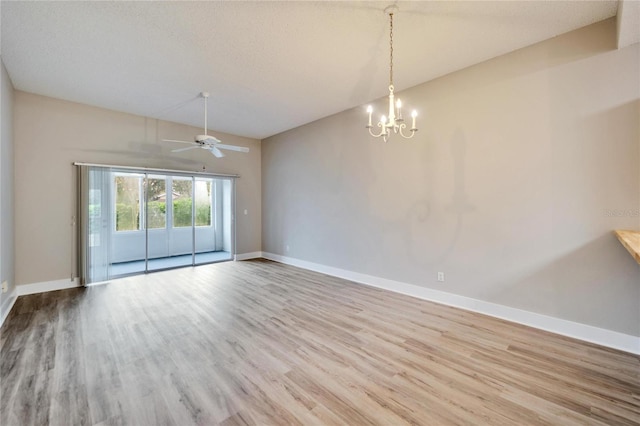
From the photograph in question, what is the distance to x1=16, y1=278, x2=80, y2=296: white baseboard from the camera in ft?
14.3

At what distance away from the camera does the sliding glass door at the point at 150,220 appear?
4.92 meters

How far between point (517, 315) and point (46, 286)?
7.20 meters

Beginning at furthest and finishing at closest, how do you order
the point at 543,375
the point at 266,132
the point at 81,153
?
the point at 266,132
the point at 81,153
the point at 543,375

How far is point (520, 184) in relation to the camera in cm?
325

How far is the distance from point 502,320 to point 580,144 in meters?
2.18

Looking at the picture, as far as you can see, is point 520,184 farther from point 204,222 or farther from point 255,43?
point 204,222

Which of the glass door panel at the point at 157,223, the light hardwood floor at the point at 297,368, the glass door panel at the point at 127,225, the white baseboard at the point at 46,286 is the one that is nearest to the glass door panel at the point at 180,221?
the glass door panel at the point at 157,223

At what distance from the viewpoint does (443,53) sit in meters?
3.29

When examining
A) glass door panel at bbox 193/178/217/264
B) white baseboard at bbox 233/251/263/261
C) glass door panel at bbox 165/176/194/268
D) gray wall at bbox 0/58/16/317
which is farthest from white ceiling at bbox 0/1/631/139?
white baseboard at bbox 233/251/263/261

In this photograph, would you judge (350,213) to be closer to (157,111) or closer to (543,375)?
(543,375)

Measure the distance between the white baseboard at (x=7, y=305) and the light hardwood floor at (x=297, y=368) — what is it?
0.31 feet

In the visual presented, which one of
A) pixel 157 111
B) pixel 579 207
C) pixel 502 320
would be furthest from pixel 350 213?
pixel 157 111

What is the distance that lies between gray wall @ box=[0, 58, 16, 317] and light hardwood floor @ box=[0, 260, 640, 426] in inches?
24.1

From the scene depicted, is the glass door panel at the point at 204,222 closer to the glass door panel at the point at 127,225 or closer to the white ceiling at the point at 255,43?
the glass door panel at the point at 127,225
